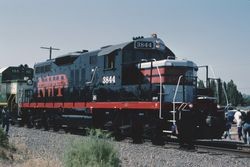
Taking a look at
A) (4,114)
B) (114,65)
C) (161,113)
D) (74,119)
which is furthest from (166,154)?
(4,114)

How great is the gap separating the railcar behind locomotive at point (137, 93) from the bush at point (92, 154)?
7.37 metres

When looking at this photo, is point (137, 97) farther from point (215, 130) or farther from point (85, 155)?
point (85, 155)

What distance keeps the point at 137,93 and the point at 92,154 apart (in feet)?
30.4

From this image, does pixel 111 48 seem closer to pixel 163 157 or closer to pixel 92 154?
pixel 163 157

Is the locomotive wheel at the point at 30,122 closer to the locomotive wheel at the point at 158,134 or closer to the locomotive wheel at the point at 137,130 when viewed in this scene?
the locomotive wheel at the point at 137,130

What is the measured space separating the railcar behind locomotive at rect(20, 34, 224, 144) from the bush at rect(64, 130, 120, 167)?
7367mm

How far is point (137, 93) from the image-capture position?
1866 cm

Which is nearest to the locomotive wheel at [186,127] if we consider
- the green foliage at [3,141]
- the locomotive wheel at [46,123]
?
the green foliage at [3,141]

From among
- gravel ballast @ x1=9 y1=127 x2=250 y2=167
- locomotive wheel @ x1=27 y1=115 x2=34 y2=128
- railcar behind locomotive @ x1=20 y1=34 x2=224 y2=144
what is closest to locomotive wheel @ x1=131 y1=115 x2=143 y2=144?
railcar behind locomotive @ x1=20 y1=34 x2=224 y2=144

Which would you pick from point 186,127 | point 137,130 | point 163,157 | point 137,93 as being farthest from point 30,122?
point 163,157

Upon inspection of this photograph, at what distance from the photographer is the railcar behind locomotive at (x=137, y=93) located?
17188mm

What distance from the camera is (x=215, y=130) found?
55.7 ft

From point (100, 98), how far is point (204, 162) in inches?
329

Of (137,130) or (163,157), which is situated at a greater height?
(137,130)
